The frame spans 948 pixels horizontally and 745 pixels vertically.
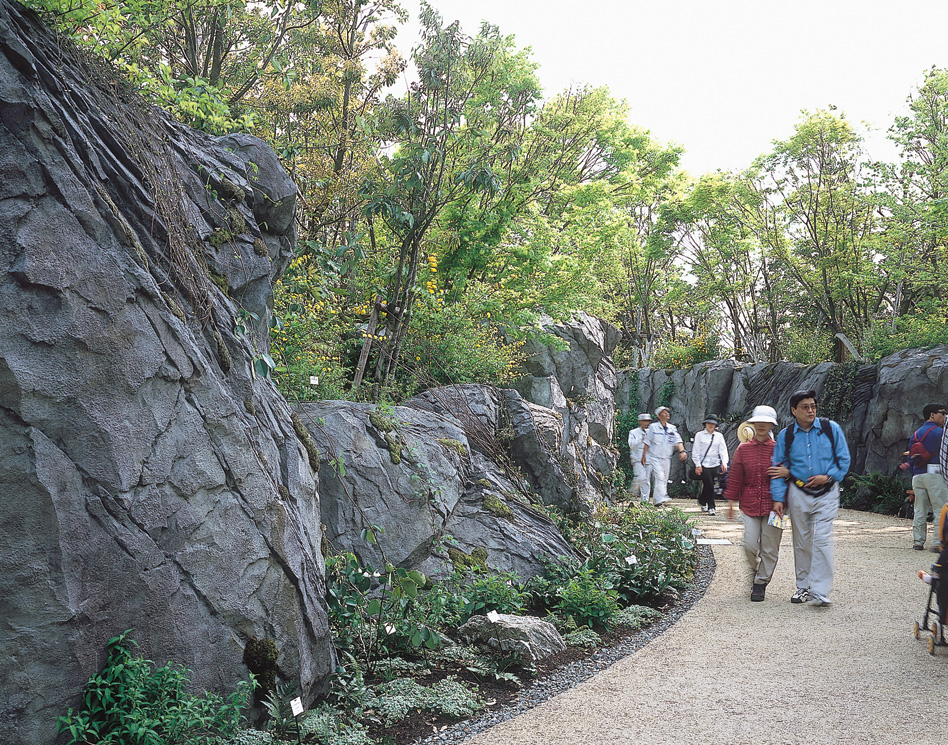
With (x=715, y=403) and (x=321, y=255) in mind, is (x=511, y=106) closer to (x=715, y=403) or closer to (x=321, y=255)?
(x=321, y=255)

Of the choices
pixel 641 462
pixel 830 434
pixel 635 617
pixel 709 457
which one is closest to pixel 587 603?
pixel 635 617

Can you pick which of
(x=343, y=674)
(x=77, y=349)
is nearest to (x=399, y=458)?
(x=343, y=674)

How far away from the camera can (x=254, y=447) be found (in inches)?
173

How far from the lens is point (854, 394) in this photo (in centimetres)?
1828

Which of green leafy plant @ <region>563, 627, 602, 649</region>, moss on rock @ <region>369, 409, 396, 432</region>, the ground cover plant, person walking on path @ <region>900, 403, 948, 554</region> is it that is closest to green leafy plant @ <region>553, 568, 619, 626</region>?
Result: the ground cover plant

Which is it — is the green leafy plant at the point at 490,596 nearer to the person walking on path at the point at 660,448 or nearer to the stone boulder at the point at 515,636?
the stone boulder at the point at 515,636

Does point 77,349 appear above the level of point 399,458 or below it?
above

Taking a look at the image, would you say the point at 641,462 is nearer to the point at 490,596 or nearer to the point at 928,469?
the point at 928,469

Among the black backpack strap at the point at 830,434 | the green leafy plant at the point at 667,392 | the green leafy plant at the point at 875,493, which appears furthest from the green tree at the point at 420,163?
the green leafy plant at the point at 667,392

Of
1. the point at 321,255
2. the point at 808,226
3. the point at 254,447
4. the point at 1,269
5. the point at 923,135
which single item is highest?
the point at 923,135

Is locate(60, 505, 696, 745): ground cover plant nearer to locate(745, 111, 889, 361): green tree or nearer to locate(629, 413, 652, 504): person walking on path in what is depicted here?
locate(629, 413, 652, 504): person walking on path

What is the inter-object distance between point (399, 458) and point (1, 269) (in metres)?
4.30

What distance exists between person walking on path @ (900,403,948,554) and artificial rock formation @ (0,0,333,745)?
8.82 metres

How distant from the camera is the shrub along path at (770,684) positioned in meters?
4.10
